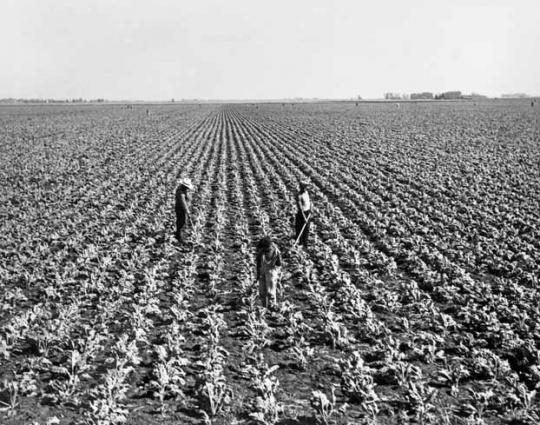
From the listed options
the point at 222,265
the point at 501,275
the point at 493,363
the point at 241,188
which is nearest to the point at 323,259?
the point at 222,265

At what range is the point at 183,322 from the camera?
10.2m

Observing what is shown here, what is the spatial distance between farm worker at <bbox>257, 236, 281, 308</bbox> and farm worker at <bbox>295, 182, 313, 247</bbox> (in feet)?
13.0

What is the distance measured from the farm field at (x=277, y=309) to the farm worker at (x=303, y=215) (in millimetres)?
456

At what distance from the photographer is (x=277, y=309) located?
35.1 ft

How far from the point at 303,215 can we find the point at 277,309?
4.49 meters

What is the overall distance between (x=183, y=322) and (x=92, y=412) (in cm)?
352

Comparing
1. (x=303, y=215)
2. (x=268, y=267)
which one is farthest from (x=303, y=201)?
(x=268, y=267)

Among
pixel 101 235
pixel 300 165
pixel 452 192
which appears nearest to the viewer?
pixel 101 235

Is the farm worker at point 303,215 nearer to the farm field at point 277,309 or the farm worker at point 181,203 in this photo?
the farm field at point 277,309

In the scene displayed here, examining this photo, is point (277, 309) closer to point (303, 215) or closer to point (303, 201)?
point (303, 215)

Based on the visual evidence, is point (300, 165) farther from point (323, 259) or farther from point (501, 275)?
point (501, 275)

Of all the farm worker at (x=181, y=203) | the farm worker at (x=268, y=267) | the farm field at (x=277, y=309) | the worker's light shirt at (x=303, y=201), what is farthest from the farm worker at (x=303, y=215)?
the farm worker at (x=268, y=267)

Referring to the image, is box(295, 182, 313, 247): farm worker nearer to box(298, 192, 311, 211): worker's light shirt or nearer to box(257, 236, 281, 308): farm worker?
box(298, 192, 311, 211): worker's light shirt

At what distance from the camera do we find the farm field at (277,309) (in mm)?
7375
